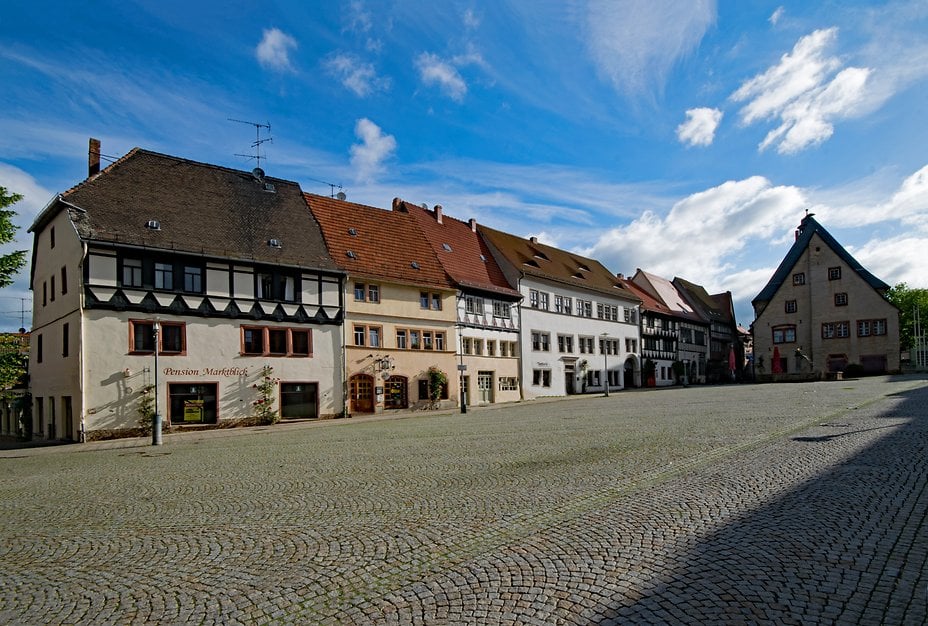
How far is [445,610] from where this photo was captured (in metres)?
4.82

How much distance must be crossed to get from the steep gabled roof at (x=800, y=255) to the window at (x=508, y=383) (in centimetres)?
3632

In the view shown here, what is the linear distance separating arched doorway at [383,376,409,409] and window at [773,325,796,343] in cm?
4566

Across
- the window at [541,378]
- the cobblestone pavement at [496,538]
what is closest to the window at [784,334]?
the window at [541,378]

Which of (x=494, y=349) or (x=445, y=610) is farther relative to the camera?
(x=494, y=349)

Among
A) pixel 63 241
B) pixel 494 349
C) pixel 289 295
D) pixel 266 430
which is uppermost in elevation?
pixel 63 241

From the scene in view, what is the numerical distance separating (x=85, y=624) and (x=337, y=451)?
11.1m

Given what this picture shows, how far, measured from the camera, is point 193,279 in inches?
1049

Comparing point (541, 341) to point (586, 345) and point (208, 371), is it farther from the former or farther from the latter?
point (208, 371)

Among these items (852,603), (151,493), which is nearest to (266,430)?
(151,493)

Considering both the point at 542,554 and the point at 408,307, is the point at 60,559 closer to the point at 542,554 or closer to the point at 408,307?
the point at 542,554

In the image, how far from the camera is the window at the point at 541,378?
44531mm

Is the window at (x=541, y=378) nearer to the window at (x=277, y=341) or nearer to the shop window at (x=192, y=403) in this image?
the window at (x=277, y=341)

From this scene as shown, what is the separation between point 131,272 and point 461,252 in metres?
22.5

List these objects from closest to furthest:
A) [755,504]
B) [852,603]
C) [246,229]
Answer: [852,603] < [755,504] < [246,229]
